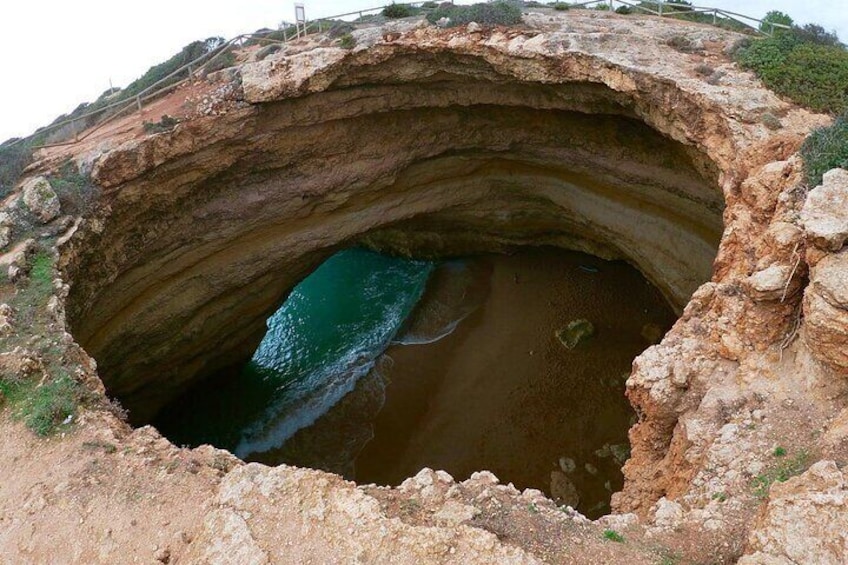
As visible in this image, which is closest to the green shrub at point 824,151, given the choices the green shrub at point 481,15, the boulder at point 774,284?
the boulder at point 774,284

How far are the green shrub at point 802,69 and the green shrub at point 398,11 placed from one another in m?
8.34

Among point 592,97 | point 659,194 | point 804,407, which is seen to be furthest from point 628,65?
point 804,407

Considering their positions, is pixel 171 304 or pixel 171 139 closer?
pixel 171 139

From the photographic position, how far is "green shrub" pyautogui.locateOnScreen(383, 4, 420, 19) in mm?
15797

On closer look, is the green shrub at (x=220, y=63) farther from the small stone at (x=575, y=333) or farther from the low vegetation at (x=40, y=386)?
the small stone at (x=575, y=333)

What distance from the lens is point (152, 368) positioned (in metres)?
16.1

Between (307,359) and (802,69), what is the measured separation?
635 inches

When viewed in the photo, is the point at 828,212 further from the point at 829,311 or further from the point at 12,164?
the point at 12,164

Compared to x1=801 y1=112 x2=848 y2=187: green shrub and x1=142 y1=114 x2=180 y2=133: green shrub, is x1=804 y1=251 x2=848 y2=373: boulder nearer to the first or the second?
x1=801 y1=112 x2=848 y2=187: green shrub

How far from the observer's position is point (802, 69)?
36.4 feet

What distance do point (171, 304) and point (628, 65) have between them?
12.3 metres

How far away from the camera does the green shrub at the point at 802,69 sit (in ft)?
34.7

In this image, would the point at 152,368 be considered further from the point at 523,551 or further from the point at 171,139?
the point at 523,551

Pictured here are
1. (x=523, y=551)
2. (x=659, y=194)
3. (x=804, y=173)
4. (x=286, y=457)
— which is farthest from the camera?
(x=286, y=457)
